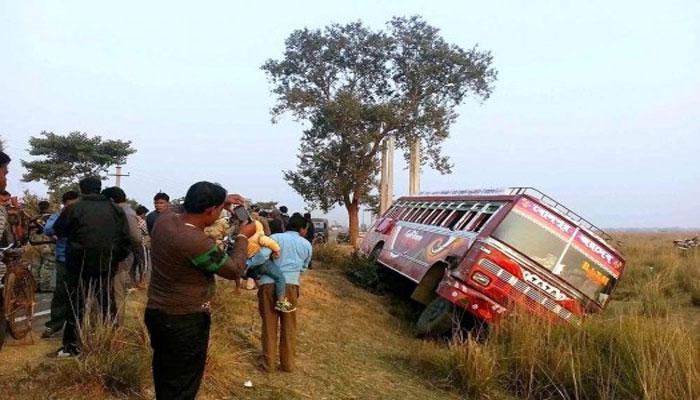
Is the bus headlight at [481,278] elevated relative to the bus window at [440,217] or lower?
lower

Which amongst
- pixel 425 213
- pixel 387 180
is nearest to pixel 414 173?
pixel 387 180

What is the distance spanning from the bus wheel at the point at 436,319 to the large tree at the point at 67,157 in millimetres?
25633

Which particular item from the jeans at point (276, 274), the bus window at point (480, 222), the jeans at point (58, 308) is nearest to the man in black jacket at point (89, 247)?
the jeans at point (58, 308)

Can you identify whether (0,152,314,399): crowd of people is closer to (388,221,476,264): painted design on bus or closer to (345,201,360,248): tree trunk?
(388,221,476,264): painted design on bus

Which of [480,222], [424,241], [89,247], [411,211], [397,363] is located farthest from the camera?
[411,211]

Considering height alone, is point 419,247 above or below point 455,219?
below

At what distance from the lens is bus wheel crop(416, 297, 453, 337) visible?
371 inches

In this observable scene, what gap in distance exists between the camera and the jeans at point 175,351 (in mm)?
3965

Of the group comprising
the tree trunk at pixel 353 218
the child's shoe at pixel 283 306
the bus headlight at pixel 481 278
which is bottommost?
the tree trunk at pixel 353 218

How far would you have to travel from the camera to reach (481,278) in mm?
9094

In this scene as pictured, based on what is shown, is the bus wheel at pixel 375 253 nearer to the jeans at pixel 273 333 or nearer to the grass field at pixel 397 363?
the grass field at pixel 397 363

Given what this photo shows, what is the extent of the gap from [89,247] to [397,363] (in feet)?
12.7

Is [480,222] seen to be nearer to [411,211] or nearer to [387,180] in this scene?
[411,211]

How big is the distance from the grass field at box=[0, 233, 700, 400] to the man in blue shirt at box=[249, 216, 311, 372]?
0.19 meters
